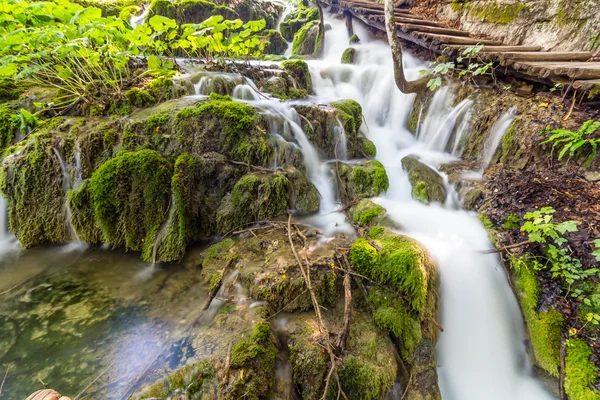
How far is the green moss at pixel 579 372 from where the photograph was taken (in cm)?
222

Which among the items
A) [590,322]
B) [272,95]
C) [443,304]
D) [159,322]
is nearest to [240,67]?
[272,95]

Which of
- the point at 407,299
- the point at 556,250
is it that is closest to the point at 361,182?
the point at 407,299

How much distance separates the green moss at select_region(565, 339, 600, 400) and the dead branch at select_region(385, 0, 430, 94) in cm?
463

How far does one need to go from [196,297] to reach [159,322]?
425mm

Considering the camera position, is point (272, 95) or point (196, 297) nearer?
point (196, 297)

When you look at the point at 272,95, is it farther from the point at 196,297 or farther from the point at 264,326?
the point at 264,326

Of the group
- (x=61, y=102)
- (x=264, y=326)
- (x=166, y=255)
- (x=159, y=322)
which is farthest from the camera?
(x=61, y=102)

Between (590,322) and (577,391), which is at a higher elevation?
(590,322)

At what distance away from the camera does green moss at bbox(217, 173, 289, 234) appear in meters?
3.84

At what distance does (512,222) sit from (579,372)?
1.62 m

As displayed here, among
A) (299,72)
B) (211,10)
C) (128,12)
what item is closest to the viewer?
(299,72)

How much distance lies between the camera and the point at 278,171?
4125mm

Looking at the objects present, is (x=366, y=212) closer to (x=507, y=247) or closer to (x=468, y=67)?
(x=507, y=247)

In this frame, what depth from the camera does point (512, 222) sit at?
11.0 ft
